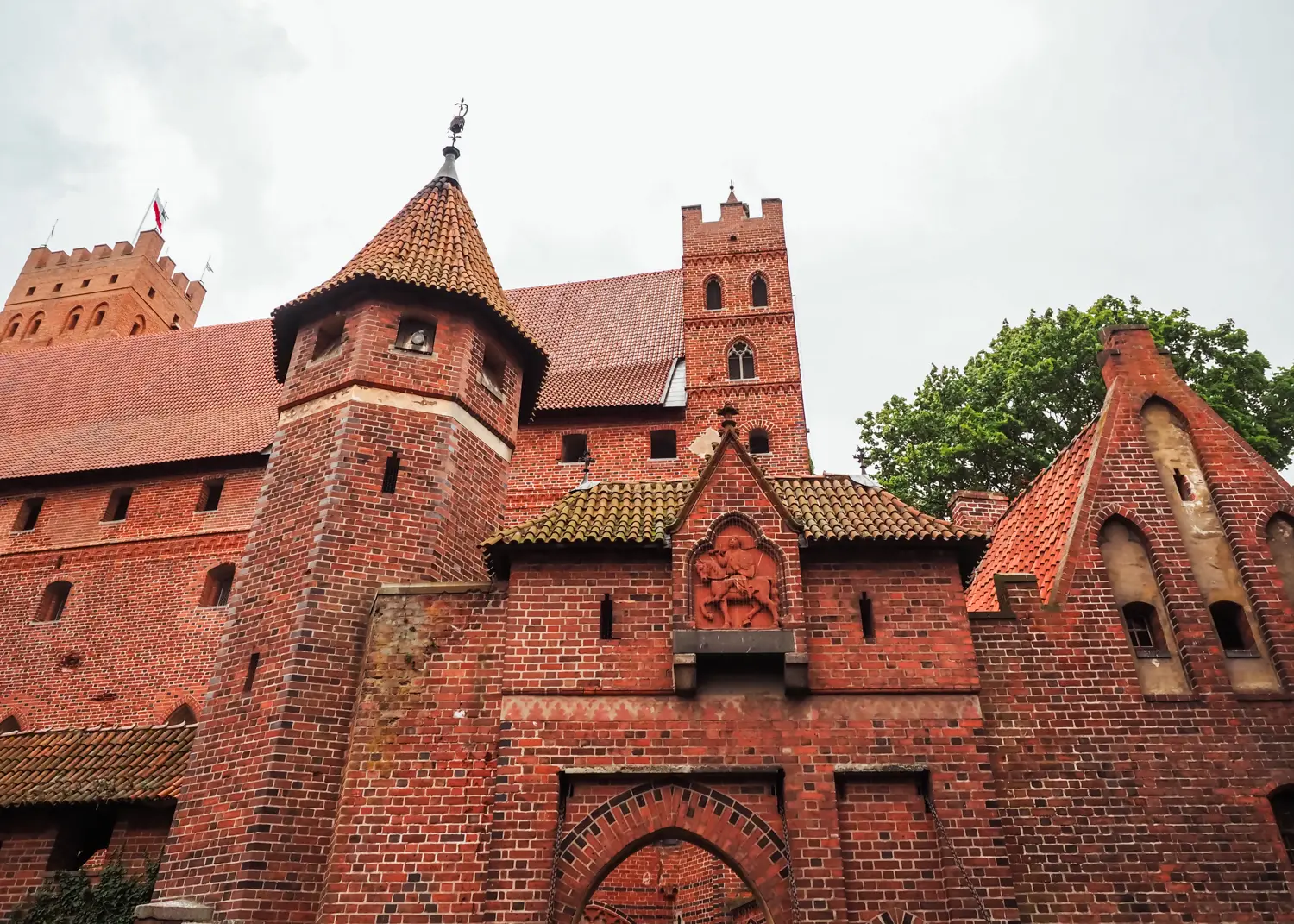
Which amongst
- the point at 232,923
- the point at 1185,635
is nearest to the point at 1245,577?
the point at 1185,635

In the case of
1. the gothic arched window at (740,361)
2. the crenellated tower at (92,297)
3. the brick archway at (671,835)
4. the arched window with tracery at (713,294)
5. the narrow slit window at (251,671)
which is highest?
the crenellated tower at (92,297)

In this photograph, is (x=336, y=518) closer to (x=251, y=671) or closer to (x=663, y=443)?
(x=251, y=671)

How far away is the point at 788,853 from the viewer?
9641 mm

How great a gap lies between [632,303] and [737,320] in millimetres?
4908

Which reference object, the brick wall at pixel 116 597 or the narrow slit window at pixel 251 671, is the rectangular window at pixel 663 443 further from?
the narrow slit window at pixel 251 671

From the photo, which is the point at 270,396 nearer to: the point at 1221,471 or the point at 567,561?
the point at 567,561

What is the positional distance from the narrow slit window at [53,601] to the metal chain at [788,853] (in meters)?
19.5

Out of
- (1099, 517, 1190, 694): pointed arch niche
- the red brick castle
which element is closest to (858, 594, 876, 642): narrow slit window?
the red brick castle

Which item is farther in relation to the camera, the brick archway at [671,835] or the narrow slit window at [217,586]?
the narrow slit window at [217,586]

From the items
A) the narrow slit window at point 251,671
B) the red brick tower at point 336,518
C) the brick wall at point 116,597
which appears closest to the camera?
the red brick tower at point 336,518

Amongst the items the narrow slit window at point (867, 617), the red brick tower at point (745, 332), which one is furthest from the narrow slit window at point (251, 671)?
the red brick tower at point (745, 332)

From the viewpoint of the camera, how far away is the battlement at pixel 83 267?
40.4m

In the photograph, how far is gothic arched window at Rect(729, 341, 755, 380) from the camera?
923 inches

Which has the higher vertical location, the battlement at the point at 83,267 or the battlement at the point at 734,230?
the battlement at the point at 83,267
